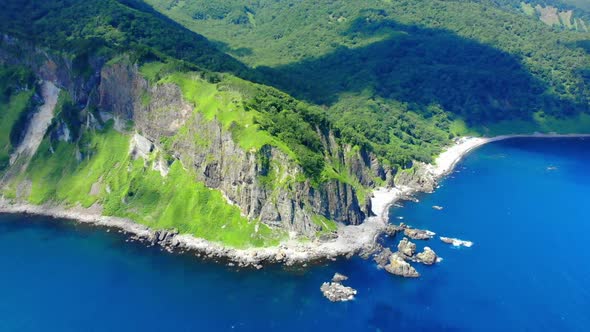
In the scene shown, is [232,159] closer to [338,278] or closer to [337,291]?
[338,278]

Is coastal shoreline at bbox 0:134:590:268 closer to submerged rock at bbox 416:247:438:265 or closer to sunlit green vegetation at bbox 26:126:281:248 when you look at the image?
sunlit green vegetation at bbox 26:126:281:248

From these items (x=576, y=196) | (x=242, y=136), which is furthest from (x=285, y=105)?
(x=576, y=196)

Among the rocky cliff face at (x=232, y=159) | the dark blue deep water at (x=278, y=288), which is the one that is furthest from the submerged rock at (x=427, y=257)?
the rocky cliff face at (x=232, y=159)

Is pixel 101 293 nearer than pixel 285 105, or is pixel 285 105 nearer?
pixel 101 293

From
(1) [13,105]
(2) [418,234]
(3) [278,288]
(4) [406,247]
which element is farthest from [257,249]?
(1) [13,105]

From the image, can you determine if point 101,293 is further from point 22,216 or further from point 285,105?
point 285,105

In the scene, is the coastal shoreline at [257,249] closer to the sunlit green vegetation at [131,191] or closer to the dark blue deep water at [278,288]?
the sunlit green vegetation at [131,191]

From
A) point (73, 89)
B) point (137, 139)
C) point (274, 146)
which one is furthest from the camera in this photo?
point (73, 89)
